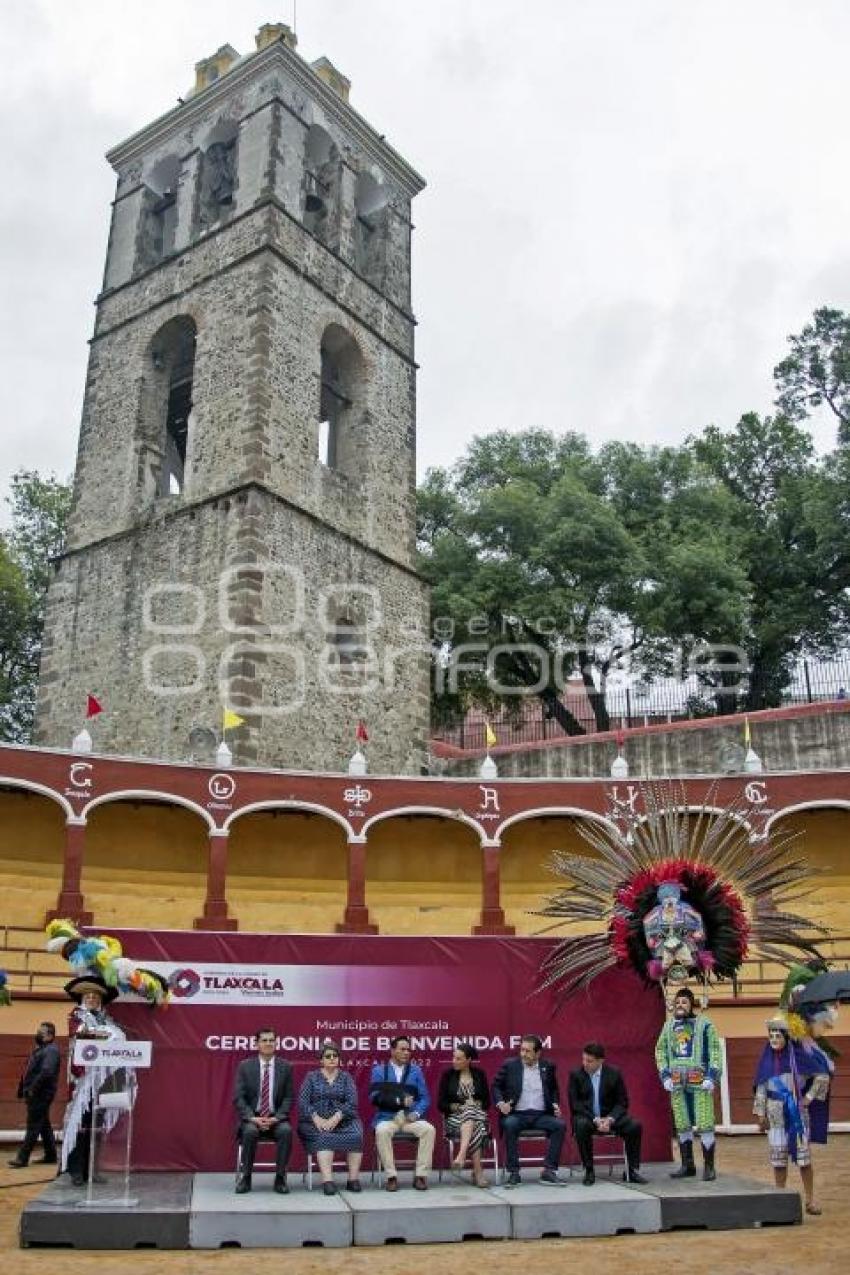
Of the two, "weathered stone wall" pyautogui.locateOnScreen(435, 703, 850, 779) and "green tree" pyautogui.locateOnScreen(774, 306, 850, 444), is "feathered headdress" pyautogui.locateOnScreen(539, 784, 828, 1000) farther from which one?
"green tree" pyautogui.locateOnScreen(774, 306, 850, 444)

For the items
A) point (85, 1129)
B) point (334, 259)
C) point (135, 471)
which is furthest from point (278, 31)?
point (85, 1129)

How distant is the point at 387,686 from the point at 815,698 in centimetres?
1058

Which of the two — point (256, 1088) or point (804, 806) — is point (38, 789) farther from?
point (804, 806)

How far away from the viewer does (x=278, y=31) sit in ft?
90.6

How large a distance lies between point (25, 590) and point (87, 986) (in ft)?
78.8

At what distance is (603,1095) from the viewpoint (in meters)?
9.26

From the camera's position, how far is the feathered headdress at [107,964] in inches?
363

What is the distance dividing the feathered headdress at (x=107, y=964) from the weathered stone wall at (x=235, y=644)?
1096cm

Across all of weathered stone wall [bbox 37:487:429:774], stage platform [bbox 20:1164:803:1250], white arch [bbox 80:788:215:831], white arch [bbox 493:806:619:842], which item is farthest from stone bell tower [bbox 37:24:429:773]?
stage platform [bbox 20:1164:803:1250]

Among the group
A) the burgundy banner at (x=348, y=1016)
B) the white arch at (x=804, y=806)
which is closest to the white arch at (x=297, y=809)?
the white arch at (x=804, y=806)

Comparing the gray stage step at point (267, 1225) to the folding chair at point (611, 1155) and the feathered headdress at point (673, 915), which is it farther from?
the feathered headdress at point (673, 915)

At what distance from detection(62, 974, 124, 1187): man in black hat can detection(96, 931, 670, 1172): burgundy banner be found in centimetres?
38

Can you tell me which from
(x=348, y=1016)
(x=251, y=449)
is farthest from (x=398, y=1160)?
(x=251, y=449)

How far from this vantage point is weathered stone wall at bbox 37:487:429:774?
70.7 ft
